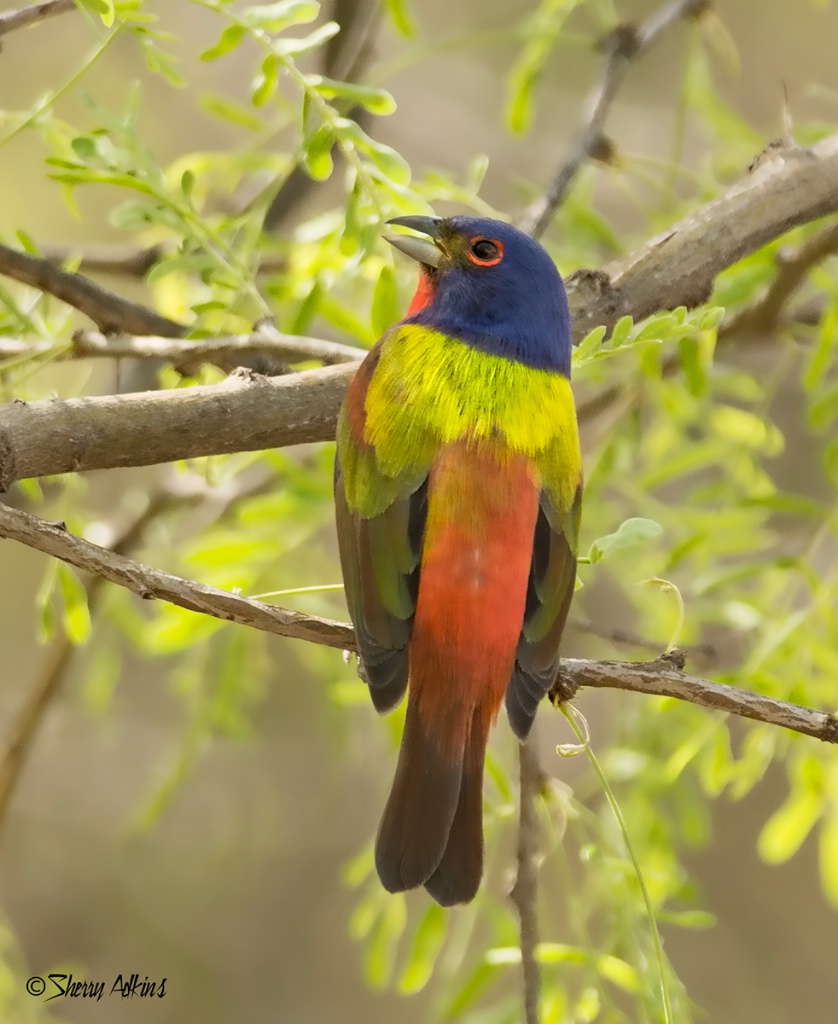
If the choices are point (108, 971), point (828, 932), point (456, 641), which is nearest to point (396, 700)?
point (456, 641)

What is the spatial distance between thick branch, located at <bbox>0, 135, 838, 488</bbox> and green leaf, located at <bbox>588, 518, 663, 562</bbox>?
362mm

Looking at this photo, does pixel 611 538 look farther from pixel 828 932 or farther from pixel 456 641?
pixel 828 932

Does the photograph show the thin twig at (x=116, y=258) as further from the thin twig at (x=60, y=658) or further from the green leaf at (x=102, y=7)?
the green leaf at (x=102, y=7)

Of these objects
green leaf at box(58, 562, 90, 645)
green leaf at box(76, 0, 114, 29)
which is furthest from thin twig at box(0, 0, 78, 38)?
green leaf at box(58, 562, 90, 645)

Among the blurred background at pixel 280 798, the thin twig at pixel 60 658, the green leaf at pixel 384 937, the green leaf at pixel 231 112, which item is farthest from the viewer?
the blurred background at pixel 280 798

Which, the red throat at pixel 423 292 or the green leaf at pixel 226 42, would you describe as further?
the red throat at pixel 423 292

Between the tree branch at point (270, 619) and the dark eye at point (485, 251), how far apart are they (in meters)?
0.71

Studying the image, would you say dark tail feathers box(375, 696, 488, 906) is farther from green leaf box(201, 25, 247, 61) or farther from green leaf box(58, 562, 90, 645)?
green leaf box(201, 25, 247, 61)

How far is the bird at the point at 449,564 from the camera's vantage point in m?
1.40

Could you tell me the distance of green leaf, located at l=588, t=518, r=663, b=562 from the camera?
133 cm

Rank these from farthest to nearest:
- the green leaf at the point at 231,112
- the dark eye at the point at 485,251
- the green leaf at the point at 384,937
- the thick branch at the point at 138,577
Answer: the green leaf at the point at 231,112 → the green leaf at the point at 384,937 → the dark eye at the point at 485,251 → the thick branch at the point at 138,577

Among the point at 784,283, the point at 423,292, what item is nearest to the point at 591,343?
the point at 423,292

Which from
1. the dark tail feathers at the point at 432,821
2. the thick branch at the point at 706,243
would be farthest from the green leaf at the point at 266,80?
the dark tail feathers at the point at 432,821

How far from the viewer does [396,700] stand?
1.40m
